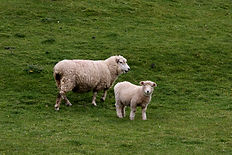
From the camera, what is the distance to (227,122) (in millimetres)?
14453

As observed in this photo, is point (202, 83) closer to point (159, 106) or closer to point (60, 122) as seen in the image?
point (159, 106)

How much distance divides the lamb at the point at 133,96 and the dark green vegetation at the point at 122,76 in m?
0.47

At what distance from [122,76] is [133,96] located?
6.54 m

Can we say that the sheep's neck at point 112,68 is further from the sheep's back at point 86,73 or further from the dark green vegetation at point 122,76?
the dark green vegetation at point 122,76

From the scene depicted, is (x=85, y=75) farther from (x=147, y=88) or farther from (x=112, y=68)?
(x=147, y=88)

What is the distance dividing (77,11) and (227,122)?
59.1ft

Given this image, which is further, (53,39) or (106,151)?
(53,39)

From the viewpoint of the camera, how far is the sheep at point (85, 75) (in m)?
16.3

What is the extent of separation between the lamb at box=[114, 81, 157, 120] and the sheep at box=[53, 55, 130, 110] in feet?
6.53

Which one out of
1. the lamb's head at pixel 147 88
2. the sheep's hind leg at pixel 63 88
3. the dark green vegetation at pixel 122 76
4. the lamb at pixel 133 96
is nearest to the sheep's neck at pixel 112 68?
the dark green vegetation at pixel 122 76

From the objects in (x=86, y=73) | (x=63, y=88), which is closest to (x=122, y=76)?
(x=86, y=73)

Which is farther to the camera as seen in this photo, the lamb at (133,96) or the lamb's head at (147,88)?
the lamb at (133,96)

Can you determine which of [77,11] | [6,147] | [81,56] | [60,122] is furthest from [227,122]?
[77,11]

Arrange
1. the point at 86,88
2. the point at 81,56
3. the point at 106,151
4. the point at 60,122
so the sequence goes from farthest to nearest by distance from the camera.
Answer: the point at 81,56
the point at 86,88
the point at 60,122
the point at 106,151
